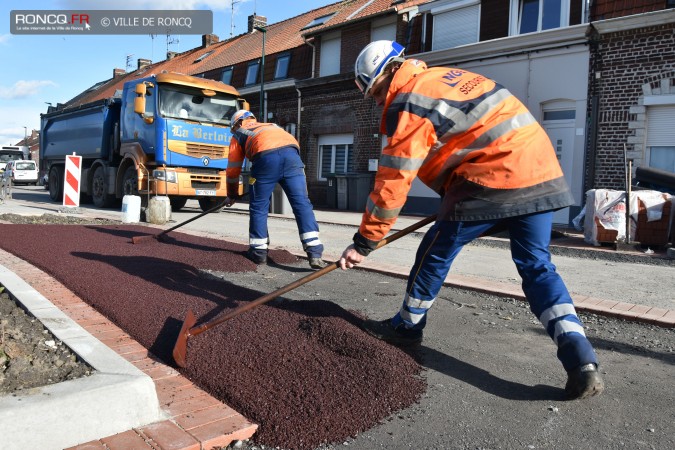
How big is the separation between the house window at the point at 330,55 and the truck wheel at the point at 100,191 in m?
8.42

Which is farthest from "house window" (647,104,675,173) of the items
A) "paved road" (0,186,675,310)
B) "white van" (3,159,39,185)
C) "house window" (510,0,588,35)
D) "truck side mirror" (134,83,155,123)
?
"white van" (3,159,39,185)

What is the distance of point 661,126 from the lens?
1170 cm

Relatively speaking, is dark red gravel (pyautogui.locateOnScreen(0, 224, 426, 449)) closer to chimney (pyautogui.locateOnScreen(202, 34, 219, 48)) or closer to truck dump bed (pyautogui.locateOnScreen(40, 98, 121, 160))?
truck dump bed (pyautogui.locateOnScreen(40, 98, 121, 160))

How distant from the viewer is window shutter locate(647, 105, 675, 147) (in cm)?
1159

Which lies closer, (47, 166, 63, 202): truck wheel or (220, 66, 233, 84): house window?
(47, 166, 63, 202): truck wheel

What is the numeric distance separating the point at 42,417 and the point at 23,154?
161 ft

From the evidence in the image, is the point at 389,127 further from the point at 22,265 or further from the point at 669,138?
the point at 669,138

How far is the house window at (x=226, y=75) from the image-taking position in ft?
82.5

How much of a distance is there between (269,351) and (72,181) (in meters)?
11.7

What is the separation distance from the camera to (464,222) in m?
2.99

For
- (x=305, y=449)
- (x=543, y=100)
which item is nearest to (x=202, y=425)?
(x=305, y=449)

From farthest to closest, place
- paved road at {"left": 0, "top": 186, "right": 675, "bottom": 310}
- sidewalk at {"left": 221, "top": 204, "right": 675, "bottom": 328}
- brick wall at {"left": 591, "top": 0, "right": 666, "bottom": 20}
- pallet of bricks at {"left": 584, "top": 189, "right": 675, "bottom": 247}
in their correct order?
brick wall at {"left": 591, "top": 0, "right": 666, "bottom": 20} < pallet of bricks at {"left": 584, "top": 189, "right": 675, "bottom": 247} < paved road at {"left": 0, "top": 186, "right": 675, "bottom": 310} < sidewalk at {"left": 221, "top": 204, "right": 675, "bottom": 328}

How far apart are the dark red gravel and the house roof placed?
1449 centimetres

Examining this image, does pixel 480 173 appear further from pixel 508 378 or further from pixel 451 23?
pixel 451 23
